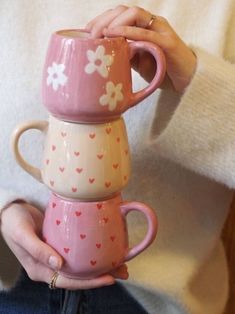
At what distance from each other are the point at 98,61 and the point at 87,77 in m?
0.02

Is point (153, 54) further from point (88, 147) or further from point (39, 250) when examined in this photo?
point (39, 250)

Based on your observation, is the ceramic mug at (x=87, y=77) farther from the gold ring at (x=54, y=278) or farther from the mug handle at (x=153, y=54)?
the gold ring at (x=54, y=278)

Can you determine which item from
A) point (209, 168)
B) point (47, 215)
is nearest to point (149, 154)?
point (209, 168)

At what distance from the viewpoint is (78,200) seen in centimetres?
58

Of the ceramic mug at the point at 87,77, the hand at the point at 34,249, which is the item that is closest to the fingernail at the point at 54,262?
the hand at the point at 34,249

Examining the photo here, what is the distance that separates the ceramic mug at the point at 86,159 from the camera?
1.85 ft

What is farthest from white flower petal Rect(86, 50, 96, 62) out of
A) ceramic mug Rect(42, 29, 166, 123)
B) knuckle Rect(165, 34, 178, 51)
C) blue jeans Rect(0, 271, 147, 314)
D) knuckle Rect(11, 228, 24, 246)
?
blue jeans Rect(0, 271, 147, 314)

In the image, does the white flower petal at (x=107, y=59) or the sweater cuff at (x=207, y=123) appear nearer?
the white flower petal at (x=107, y=59)

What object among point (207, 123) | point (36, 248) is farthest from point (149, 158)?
point (36, 248)

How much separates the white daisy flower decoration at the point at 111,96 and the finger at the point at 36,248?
15 centimetres

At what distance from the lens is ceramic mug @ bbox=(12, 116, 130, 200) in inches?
22.2

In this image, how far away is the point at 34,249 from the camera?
24.0 inches

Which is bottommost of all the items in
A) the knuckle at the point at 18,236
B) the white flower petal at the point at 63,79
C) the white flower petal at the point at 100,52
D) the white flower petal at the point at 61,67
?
the knuckle at the point at 18,236

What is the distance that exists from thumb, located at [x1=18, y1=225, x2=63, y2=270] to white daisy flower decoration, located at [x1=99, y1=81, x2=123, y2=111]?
0.15 m
